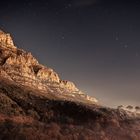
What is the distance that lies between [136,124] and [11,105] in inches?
1817

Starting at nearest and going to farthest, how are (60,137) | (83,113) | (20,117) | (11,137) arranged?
(11,137) < (60,137) < (20,117) < (83,113)

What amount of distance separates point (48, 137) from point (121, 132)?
1075 inches

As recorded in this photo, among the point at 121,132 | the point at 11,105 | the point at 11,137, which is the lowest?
the point at 11,137

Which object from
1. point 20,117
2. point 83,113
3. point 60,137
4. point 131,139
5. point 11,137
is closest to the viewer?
point 11,137

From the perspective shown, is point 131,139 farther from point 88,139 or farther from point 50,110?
point 50,110

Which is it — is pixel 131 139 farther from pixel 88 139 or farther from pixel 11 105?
pixel 11 105

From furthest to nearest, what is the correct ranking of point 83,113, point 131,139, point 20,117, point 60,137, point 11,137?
point 83,113
point 20,117
point 131,139
point 60,137
point 11,137

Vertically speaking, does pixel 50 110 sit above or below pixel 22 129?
above

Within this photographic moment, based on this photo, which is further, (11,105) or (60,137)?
(11,105)

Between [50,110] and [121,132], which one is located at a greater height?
[50,110]

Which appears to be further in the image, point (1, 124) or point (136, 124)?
point (136, 124)

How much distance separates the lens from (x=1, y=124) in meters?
90.6

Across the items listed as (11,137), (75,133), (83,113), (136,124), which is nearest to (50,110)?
(83,113)

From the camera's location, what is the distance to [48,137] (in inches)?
3285
